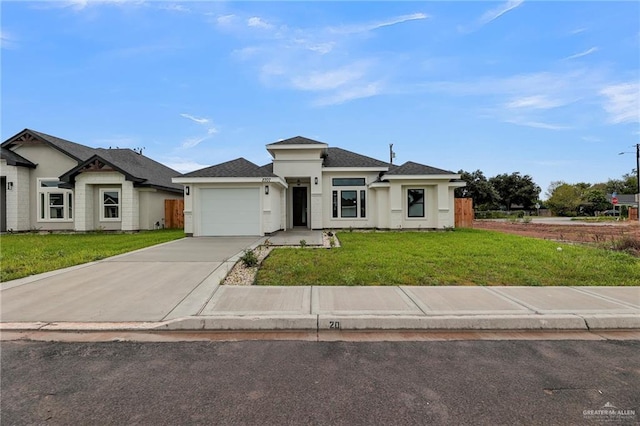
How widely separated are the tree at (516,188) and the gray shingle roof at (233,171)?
5178cm

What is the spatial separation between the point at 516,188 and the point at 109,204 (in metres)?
59.8

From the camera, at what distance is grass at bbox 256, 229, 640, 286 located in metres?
6.32

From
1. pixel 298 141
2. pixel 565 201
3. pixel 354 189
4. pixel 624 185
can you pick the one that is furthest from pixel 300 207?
pixel 624 185

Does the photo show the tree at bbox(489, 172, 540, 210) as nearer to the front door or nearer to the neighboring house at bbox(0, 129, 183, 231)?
the front door

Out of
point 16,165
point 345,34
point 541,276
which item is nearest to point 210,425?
point 541,276

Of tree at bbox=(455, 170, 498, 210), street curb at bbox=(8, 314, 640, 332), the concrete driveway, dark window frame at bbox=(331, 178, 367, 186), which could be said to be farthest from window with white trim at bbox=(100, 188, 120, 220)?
tree at bbox=(455, 170, 498, 210)

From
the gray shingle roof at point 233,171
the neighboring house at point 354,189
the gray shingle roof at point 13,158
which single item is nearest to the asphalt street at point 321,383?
the gray shingle roof at point 233,171

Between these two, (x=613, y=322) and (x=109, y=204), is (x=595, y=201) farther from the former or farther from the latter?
(x=109, y=204)

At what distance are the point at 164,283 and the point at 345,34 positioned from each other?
12991mm

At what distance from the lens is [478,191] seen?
4819cm

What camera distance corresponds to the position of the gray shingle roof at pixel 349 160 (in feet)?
58.4

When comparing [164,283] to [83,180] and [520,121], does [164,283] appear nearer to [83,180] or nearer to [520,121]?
[83,180]

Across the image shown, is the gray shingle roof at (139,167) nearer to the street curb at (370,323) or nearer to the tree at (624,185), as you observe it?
the street curb at (370,323)

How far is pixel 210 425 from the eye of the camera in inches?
90.1
